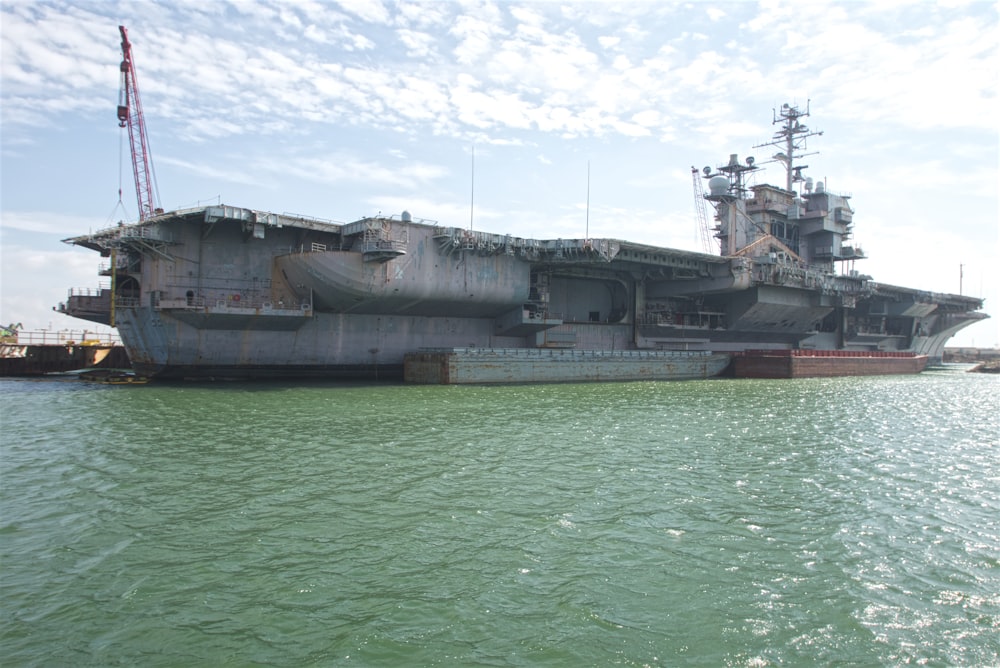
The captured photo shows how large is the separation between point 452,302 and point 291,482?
64.5 ft

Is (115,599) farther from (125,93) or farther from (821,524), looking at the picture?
(125,93)

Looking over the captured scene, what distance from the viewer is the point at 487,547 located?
742 cm

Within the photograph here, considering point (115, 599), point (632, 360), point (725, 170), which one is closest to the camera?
point (115, 599)

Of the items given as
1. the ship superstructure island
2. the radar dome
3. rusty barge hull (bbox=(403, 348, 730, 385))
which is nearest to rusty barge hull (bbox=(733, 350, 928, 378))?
the ship superstructure island

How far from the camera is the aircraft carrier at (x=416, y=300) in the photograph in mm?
→ 25656

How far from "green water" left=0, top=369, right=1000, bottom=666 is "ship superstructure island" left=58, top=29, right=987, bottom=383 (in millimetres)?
10942

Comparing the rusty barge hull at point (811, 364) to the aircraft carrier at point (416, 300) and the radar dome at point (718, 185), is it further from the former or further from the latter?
the radar dome at point (718, 185)

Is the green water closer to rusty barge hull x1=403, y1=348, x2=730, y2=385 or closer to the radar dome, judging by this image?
rusty barge hull x1=403, y1=348, x2=730, y2=385

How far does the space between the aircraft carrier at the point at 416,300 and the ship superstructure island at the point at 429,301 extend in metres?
0.08

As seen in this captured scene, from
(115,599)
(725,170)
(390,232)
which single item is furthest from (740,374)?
(115,599)

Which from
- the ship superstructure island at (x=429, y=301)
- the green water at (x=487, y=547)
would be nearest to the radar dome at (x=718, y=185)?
the ship superstructure island at (x=429, y=301)

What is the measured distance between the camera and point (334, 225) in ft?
89.7

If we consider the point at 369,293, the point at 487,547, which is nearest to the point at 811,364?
the point at 369,293

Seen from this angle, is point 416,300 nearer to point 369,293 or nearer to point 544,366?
point 369,293
